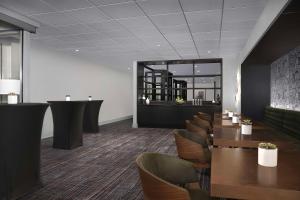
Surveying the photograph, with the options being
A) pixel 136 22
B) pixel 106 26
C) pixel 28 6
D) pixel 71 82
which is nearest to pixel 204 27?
pixel 136 22

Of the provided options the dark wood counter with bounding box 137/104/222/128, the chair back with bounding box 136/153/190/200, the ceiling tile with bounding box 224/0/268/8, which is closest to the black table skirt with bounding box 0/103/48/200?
the chair back with bounding box 136/153/190/200

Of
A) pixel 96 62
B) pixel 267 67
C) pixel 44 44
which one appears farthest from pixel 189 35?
pixel 96 62

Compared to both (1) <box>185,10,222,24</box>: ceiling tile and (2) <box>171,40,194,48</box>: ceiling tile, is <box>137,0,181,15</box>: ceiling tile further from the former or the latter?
(2) <box>171,40,194,48</box>: ceiling tile

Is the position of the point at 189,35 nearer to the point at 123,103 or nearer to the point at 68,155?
the point at 68,155

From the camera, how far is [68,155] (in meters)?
4.92

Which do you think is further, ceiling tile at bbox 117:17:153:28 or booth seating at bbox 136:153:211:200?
ceiling tile at bbox 117:17:153:28

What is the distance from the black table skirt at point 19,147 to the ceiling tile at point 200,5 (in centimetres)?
268

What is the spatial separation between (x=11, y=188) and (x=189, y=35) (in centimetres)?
467

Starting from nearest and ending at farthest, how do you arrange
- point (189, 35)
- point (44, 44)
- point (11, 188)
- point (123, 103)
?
point (11, 188), point (189, 35), point (44, 44), point (123, 103)

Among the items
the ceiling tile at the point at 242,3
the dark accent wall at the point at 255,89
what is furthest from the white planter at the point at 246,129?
the dark accent wall at the point at 255,89

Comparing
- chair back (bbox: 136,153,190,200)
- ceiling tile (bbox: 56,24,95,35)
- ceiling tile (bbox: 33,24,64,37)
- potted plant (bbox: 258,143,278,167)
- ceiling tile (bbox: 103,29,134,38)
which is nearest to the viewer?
chair back (bbox: 136,153,190,200)

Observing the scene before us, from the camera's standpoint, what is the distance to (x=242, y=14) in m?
4.28

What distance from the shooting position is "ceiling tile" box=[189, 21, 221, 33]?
484cm

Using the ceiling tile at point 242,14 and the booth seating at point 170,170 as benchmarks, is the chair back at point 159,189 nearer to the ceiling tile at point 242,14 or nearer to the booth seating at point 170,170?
the booth seating at point 170,170
